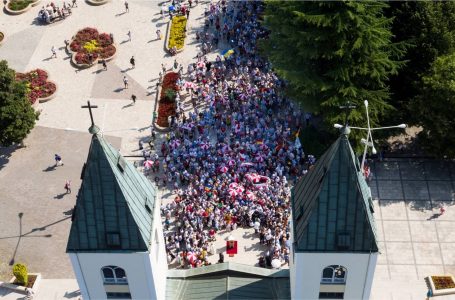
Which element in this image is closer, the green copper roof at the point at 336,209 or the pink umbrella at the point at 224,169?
the green copper roof at the point at 336,209

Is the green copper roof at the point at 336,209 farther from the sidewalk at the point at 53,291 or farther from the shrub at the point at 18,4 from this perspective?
the shrub at the point at 18,4

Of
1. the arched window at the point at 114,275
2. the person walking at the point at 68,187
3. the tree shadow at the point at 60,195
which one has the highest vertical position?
the arched window at the point at 114,275

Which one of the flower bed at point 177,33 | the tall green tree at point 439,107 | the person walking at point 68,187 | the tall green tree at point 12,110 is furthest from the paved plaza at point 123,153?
the tall green tree at point 439,107

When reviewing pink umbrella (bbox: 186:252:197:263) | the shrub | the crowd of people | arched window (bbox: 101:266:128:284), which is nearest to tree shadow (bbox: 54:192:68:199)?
the crowd of people

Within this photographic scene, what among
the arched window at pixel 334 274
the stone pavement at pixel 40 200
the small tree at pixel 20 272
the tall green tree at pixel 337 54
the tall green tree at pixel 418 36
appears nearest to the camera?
the arched window at pixel 334 274

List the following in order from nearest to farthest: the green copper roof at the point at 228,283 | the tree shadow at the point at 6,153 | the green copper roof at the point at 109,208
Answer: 1. the green copper roof at the point at 109,208
2. the green copper roof at the point at 228,283
3. the tree shadow at the point at 6,153

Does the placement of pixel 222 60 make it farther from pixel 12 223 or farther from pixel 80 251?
pixel 80 251

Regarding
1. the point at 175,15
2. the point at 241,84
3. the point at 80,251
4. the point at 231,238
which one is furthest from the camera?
the point at 175,15

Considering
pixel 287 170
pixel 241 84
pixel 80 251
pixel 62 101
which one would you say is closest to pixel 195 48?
pixel 241 84
